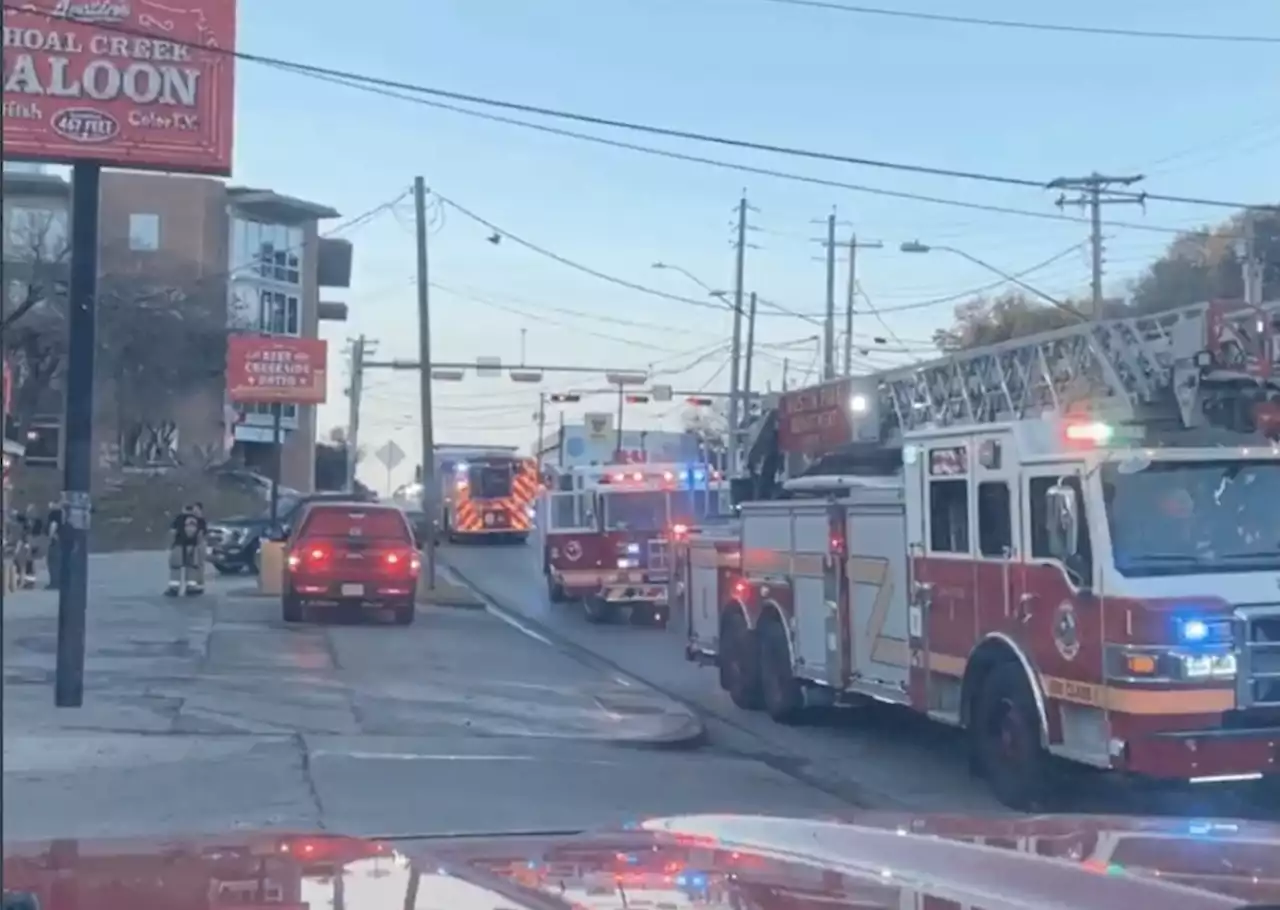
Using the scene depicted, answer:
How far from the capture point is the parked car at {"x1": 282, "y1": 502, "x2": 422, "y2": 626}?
25.5m

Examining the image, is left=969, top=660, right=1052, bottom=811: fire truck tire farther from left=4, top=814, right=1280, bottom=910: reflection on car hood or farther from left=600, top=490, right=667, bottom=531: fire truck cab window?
left=600, top=490, right=667, bottom=531: fire truck cab window

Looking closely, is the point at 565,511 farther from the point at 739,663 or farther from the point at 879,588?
the point at 879,588

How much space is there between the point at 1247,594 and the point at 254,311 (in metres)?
63.5

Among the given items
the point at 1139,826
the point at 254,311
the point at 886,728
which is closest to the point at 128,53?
the point at 886,728

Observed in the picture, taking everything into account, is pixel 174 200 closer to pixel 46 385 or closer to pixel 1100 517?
pixel 46 385

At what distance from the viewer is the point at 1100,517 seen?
36.3 ft

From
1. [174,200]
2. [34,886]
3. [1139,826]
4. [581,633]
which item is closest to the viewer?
[34,886]

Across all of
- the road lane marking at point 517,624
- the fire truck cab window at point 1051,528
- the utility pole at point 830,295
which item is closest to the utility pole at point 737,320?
the utility pole at point 830,295

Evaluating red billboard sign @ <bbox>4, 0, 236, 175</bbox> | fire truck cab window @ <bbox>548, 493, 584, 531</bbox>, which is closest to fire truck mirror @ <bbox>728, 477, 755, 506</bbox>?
fire truck cab window @ <bbox>548, 493, 584, 531</bbox>

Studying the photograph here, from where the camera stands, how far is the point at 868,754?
586 inches

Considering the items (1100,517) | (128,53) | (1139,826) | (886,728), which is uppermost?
(128,53)

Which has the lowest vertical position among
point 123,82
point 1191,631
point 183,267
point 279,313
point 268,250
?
point 1191,631

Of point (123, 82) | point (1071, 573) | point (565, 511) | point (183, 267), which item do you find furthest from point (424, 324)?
point (183, 267)

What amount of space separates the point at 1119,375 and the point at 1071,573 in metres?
5.21
